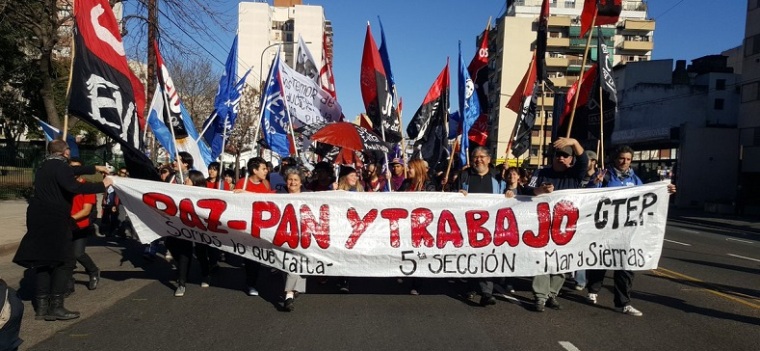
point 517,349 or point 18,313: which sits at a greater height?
point 18,313

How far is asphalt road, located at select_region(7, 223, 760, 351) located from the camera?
5.06 m

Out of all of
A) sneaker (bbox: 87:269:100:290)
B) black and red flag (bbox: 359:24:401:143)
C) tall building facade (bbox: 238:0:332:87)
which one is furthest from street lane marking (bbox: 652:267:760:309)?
tall building facade (bbox: 238:0:332:87)

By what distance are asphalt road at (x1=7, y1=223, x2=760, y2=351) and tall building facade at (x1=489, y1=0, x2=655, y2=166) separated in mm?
56432

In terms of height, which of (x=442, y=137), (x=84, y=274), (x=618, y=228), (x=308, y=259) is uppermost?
(x=442, y=137)

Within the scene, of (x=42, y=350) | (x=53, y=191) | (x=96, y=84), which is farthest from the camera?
(x=96, y=84)

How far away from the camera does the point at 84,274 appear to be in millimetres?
7918

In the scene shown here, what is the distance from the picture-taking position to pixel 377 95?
9.08 metres

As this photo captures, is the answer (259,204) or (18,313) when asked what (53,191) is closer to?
(259,204)

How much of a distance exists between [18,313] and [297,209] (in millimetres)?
3627

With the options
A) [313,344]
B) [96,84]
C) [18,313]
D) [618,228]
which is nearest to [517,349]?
[313,344]

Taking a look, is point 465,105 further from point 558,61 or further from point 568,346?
point 558,61

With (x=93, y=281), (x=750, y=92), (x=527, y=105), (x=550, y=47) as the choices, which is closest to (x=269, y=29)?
(x=550, y=47)

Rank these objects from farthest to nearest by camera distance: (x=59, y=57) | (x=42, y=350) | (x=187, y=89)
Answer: (x=187, y=89)
(x=59, y=57)
(x=42, y=350)

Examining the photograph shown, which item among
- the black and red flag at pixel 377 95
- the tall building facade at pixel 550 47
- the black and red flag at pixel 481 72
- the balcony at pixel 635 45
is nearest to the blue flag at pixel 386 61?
the black and red flag at pixel 377 95
